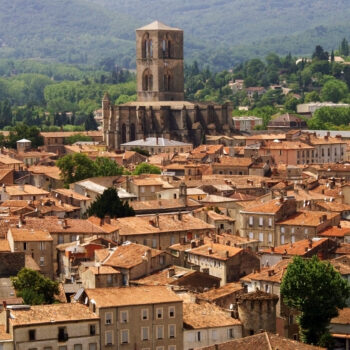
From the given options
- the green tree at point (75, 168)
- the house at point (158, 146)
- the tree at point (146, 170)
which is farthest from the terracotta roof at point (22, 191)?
the house at point (158, 146)

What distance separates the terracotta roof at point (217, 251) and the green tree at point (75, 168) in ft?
113

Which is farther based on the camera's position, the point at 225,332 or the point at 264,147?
the point at 264,147

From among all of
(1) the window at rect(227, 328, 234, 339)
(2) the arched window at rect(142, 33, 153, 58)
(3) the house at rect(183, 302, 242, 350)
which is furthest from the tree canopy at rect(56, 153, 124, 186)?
(2) the arched window at rect(142, 33, 153, 58)

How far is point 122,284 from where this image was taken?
50281mm

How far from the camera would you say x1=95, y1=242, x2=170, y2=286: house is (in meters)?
51.3

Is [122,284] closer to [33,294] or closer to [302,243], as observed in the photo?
[33,294]

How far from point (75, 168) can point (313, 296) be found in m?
48.8

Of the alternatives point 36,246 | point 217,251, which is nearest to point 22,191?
point 36,246

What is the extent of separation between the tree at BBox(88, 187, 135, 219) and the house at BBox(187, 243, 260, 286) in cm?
1239

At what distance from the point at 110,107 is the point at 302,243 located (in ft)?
251

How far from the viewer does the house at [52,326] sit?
39.6 m

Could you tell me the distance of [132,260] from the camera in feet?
171

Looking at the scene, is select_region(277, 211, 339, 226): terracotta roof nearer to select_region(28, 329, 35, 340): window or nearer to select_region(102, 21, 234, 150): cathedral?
select_region(28, 329, 35, 340): window

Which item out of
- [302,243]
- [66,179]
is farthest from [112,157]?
[302,243]
